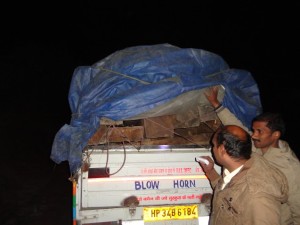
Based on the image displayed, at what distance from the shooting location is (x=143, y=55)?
3445mm

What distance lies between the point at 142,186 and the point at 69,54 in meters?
29.8

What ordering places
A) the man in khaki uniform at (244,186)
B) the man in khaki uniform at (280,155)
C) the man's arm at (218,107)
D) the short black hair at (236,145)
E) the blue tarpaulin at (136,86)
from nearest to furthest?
the man in khaki uniform at (244,186), the short black hair at (236,145), the man in khaki uniform at (280,155), the blue tarpaulin at (136,86), the man's arm at (218,107)

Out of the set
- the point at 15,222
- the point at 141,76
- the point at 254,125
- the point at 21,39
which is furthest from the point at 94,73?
the point at 21,39

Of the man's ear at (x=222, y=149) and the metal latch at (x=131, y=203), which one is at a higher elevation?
the man's ear at (x=222, y=149)

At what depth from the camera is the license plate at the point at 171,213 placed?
128 inches

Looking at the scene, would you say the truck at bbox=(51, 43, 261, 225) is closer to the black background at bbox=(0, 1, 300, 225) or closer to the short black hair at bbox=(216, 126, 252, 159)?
the short black hair at bbox=(216, 126, 252, 159)

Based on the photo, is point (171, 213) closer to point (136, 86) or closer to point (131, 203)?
point (131, 203)

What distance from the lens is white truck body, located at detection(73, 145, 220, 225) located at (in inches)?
123

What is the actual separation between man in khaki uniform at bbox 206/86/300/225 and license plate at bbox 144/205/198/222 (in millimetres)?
974

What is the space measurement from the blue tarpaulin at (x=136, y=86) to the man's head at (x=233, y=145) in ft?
2.99

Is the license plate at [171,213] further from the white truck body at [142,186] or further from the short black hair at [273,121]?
the short black hair at [273,121]

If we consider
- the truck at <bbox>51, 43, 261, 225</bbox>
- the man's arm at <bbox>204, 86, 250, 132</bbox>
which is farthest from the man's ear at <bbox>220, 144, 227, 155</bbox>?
the man's arm at <bbox>204, 86, 250, 132</bbox>

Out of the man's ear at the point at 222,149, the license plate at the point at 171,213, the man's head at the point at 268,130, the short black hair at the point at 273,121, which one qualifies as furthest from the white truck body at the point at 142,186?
the man's ear at the point at 222,149

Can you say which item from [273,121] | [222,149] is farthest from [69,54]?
[222,149]
